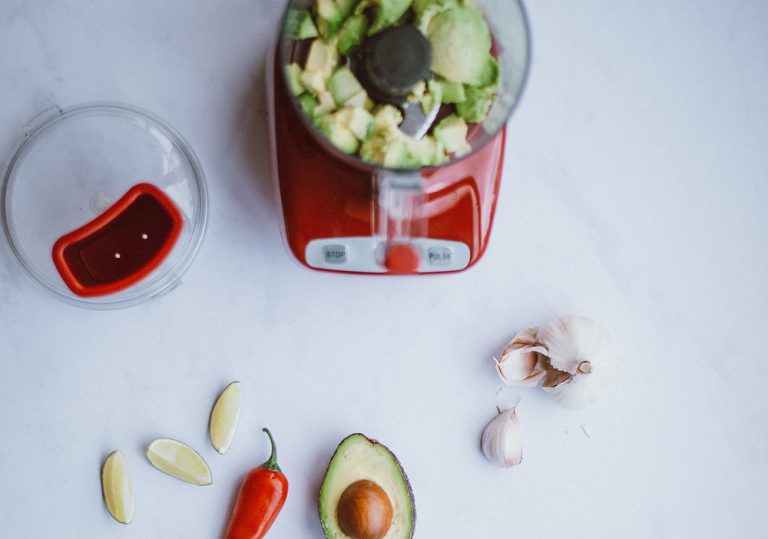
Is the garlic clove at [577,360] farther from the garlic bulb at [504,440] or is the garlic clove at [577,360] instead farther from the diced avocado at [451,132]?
the diced avocado at [451,132]

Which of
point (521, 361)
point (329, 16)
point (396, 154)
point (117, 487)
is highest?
point (329, 16)

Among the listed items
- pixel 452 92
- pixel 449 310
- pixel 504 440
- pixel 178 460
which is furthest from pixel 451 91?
pixel 178 460

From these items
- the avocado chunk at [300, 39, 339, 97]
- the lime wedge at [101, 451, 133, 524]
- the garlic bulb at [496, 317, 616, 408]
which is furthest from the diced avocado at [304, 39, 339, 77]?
the lime wedge at [101, 451, 133, 524]

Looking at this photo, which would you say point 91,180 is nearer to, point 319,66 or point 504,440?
point 319,66

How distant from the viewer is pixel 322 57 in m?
0.64

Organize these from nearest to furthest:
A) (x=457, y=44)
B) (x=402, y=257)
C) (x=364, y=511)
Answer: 1. (x=457, y=44)
2. (x=402, y=257)
3. (x=364, y=511)

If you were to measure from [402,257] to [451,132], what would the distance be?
0.14 meters

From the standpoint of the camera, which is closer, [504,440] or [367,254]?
[367,254]

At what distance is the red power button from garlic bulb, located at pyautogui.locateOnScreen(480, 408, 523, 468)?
0.27 m

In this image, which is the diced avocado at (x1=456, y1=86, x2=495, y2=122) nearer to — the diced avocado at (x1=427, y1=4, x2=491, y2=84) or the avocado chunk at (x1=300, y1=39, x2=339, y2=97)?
the diced avocado at (x1=427, y1=4, x2=491, y2=84)

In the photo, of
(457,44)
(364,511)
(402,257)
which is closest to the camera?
(457,44)

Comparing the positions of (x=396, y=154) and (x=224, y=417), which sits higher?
(x=396, y=154)

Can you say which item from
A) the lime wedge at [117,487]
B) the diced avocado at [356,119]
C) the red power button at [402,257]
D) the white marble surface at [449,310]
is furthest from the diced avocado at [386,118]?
the lime wedge at [117,487]

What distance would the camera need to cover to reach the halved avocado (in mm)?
867
